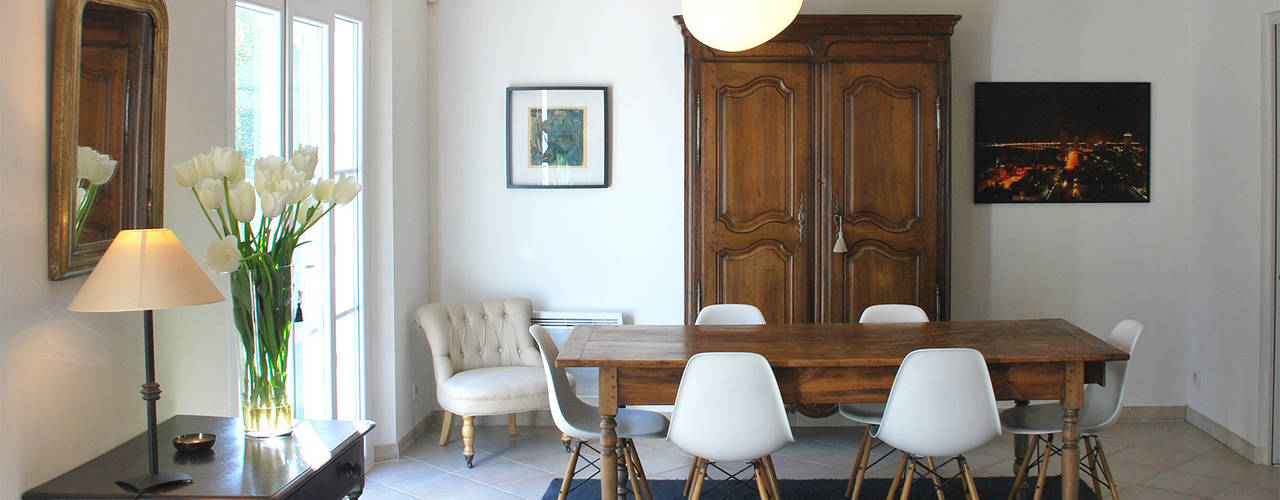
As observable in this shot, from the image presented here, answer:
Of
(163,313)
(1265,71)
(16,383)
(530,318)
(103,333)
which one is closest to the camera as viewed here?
(16,383)

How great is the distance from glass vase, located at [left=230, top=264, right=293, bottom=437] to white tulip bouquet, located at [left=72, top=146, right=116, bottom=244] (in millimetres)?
373

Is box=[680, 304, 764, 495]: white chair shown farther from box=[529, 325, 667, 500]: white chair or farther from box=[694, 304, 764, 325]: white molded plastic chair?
box=[529, 325, 667, 500]: white chair

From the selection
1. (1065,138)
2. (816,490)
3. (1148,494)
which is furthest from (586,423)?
(1065,138)

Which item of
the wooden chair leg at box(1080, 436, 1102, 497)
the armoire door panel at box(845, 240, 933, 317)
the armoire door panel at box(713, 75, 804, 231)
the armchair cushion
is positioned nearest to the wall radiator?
the armchair cushion

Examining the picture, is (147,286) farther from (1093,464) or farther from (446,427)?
(1093,464)

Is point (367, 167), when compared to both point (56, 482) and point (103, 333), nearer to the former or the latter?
point (103, 333)

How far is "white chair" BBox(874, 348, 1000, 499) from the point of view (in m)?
3.57

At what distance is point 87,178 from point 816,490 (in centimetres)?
317

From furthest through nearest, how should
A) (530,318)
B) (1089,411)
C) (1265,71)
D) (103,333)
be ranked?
(530,318) < (1265,71) < (1089,411) < (103,333)

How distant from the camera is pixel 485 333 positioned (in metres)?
5.55

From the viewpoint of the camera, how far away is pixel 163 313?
9.78 ft

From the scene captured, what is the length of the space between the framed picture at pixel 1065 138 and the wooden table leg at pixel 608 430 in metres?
2.91

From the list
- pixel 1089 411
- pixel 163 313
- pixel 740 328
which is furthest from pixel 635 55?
pixel 163 313

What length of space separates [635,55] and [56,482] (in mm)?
3904
